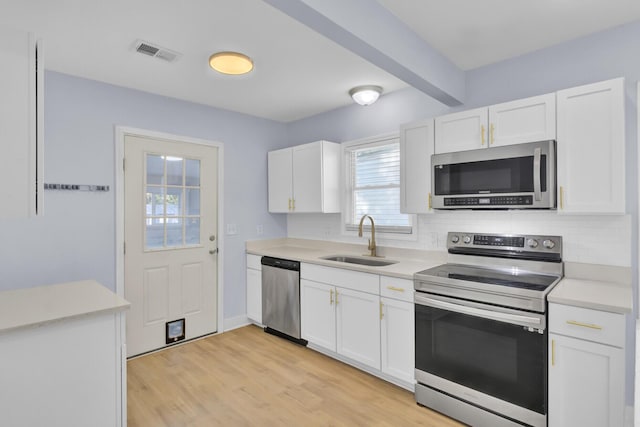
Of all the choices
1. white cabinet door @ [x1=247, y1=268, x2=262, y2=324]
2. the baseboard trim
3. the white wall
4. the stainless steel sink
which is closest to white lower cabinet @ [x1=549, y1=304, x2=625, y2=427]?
the stainless steel sink

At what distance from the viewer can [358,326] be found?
9.21 ft

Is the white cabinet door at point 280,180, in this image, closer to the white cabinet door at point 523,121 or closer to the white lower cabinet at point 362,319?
the white lower cabinet at point 362,319

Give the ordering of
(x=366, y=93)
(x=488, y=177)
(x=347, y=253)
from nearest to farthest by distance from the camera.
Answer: (x=488, y=177) → (x=366, y=93) → (x=347, y=253)

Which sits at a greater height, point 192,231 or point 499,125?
point 499,125

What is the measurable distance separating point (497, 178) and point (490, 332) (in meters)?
1.01

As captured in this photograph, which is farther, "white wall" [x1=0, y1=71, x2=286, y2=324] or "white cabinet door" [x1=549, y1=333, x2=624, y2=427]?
"white wall" [x1=0, y1=71, x2=286, y2=324]

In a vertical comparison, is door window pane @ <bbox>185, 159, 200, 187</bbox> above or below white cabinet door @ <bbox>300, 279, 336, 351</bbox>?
above

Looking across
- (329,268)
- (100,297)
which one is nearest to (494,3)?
(329,268)

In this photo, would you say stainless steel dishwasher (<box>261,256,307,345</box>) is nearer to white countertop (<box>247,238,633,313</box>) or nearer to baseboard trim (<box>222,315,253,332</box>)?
white countertop (<box>247,238,633,313</box>)

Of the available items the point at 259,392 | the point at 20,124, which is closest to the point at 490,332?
the point at 259,392

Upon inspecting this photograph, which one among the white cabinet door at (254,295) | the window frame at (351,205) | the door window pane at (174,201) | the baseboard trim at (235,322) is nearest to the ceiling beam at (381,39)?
the window frame at (351,205)

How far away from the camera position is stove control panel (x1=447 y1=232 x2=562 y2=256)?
2.37m

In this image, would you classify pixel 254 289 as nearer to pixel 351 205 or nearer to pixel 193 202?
pixel 193 202

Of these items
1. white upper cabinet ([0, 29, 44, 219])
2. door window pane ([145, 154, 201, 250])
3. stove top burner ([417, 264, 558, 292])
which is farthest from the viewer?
door window pane ([145, 154, 201, 250])
